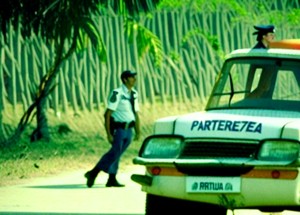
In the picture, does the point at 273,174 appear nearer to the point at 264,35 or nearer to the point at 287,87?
the point at 287,87

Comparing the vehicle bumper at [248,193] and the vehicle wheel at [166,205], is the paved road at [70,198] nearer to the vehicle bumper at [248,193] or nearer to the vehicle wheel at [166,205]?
the vehicle wheel at [166,205]

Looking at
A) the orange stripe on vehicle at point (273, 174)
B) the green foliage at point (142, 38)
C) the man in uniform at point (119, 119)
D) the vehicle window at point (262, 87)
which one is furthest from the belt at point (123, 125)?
the orange stripe on vehicle at point (273, 174)

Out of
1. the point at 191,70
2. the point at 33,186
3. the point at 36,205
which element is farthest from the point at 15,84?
the point at 36,205

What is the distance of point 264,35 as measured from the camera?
52.2ft

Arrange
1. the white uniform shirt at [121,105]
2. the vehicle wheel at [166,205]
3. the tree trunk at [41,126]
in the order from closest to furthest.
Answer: the vehicle wheel at [166,205] → the white uniform shirt at [121,105] → the tree trunk at [41,126]

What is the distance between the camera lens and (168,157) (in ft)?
47.3

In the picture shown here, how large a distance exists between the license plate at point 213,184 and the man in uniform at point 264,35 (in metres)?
2.10

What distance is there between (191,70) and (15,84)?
217 inches

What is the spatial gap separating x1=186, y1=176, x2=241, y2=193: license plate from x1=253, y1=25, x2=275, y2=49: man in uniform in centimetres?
210

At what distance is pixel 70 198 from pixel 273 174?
5.85m

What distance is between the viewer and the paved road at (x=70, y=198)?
1775 centimetres

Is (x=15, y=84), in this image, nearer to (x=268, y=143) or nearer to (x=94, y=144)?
(x=94, y=144)

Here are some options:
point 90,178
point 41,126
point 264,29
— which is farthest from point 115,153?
point 41,126

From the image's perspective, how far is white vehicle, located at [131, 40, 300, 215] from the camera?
13875mm
